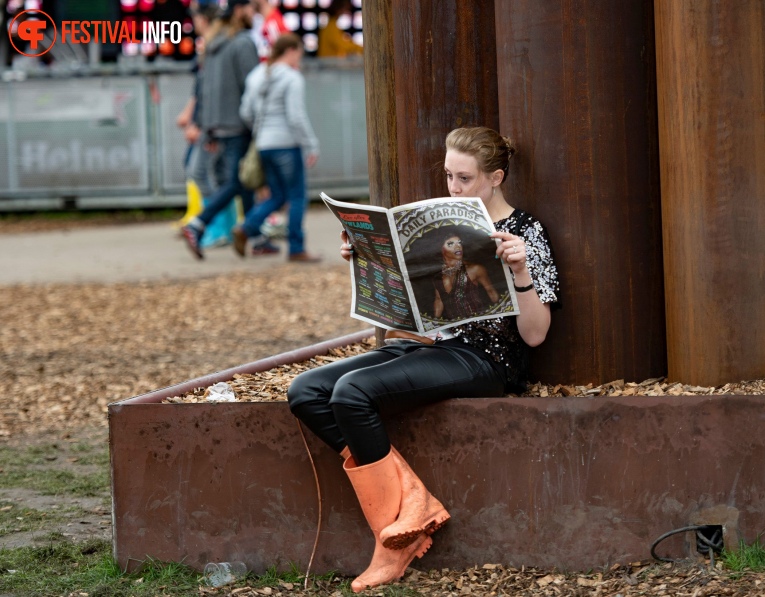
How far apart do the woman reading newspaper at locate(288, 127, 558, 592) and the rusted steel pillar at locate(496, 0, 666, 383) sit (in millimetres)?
121

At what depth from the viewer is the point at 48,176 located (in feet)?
49.9

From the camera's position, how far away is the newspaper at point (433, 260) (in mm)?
3670

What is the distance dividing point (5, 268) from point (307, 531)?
8.19m

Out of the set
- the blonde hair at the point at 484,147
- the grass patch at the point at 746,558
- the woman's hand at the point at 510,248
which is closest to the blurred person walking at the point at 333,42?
the blonde hair at the point at 484,147

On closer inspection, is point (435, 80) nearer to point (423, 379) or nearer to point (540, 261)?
point (540, 261)

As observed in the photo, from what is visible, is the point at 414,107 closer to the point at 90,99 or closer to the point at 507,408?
the point at 507,408

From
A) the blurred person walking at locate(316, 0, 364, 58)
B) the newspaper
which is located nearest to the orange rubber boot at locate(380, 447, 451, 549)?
the newspaper

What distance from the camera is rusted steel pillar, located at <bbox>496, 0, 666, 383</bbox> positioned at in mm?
3990

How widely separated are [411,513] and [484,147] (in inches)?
44.4

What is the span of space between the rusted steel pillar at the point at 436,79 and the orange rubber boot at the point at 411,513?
1.12 m

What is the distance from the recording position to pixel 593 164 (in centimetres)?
400

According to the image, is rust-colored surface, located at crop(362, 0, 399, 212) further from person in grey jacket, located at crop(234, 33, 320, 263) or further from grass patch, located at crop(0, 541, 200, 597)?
person in grey jacket, located at crop(234, 33, 320, 263)

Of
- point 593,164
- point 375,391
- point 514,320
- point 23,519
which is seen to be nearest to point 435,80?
point 593,164

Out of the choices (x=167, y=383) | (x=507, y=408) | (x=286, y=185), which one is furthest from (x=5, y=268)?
(x=507, y=408)
